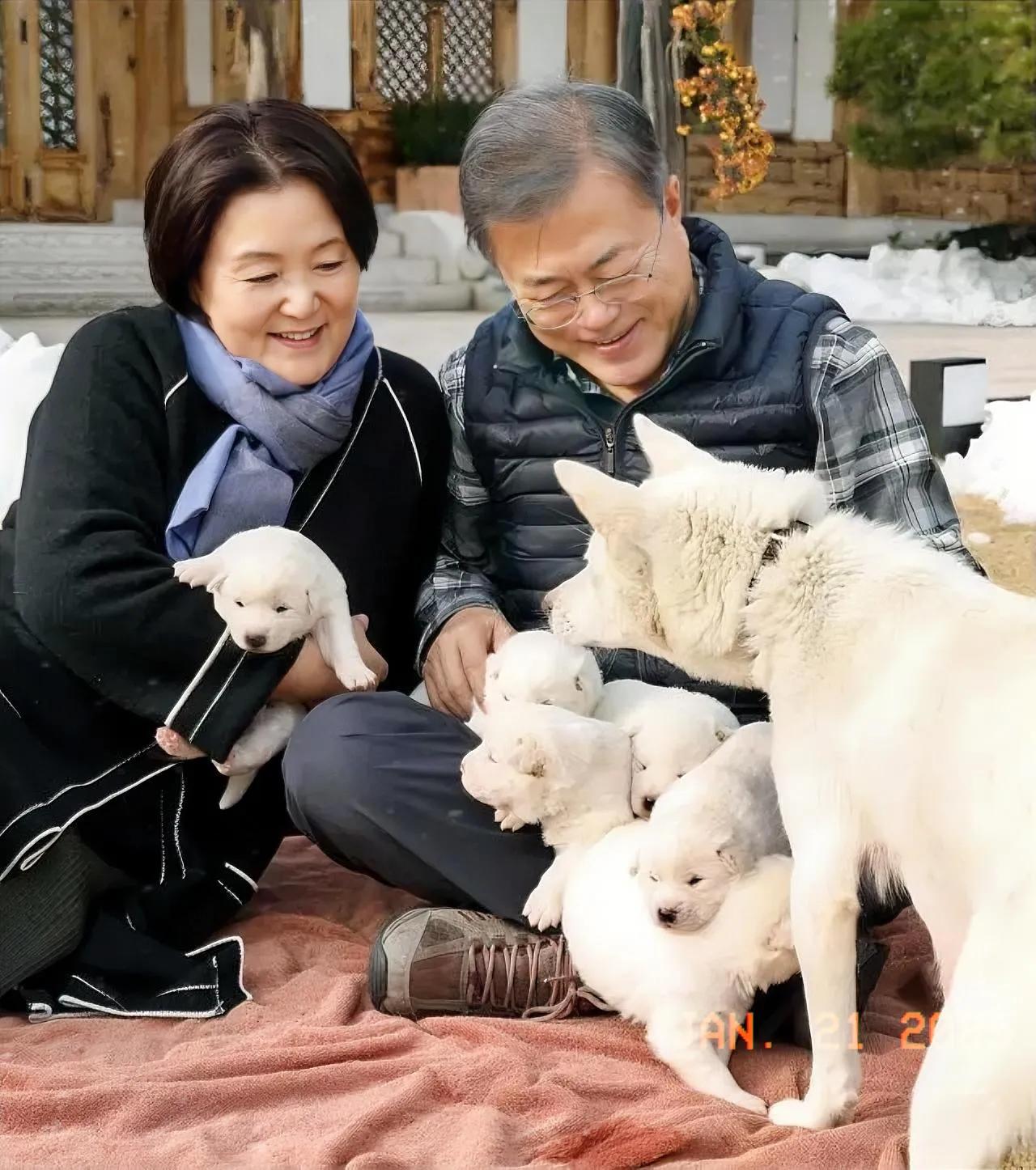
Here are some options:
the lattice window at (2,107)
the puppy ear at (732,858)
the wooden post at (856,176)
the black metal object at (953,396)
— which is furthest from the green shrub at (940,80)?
the lattice window at (2,107)

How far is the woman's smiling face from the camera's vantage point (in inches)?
98.2

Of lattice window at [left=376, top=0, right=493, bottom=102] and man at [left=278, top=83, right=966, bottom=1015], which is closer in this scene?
man at [left=278, top=83, right=966, bottom=1015]

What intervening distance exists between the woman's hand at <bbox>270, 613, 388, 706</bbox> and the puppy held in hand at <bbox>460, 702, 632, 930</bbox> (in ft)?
1.25

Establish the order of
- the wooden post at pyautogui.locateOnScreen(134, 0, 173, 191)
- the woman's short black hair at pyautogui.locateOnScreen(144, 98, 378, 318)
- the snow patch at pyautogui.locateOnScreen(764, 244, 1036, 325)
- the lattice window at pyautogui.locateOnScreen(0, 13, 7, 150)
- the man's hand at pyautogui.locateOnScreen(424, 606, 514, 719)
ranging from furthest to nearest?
1. the lattice window at pyautogui.locateOnScreen(0, 13, 7, 150)
2. the wooden post at pyautogui.locateOnScreen(134, 0, 173, 191)
3. the snow patch at pyautogui.locateOnScreen(764, 244, 1036, 325)
4. the man's hand at pyautogui.locateOnScreen(424, 606, 514, 719)
5. the woman's short black hair at pyautogui.locateOnScreen(144, 98, 378, 318)

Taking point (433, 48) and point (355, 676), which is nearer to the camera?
point (355, 676)

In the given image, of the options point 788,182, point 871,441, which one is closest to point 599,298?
point 871,441

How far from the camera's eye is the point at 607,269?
2406 millimetres

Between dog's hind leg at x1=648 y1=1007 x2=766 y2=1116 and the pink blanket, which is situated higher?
dog's hind leg at x1=648 y1=1007 x2=766 y2=1116

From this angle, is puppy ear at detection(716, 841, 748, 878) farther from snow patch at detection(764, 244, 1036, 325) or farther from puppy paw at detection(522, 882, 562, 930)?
snow patch at detection(764, 244, 1036, 325)

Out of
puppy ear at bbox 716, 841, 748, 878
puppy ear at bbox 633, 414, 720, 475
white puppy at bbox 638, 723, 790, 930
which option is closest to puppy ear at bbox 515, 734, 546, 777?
white puppy at bbox 638, 723, 790, 930

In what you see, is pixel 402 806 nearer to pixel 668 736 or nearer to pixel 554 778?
pixel 554 778

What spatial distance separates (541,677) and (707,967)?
0.61 meters

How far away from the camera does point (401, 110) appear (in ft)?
14.6

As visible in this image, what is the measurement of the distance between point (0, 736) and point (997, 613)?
1689 mm
